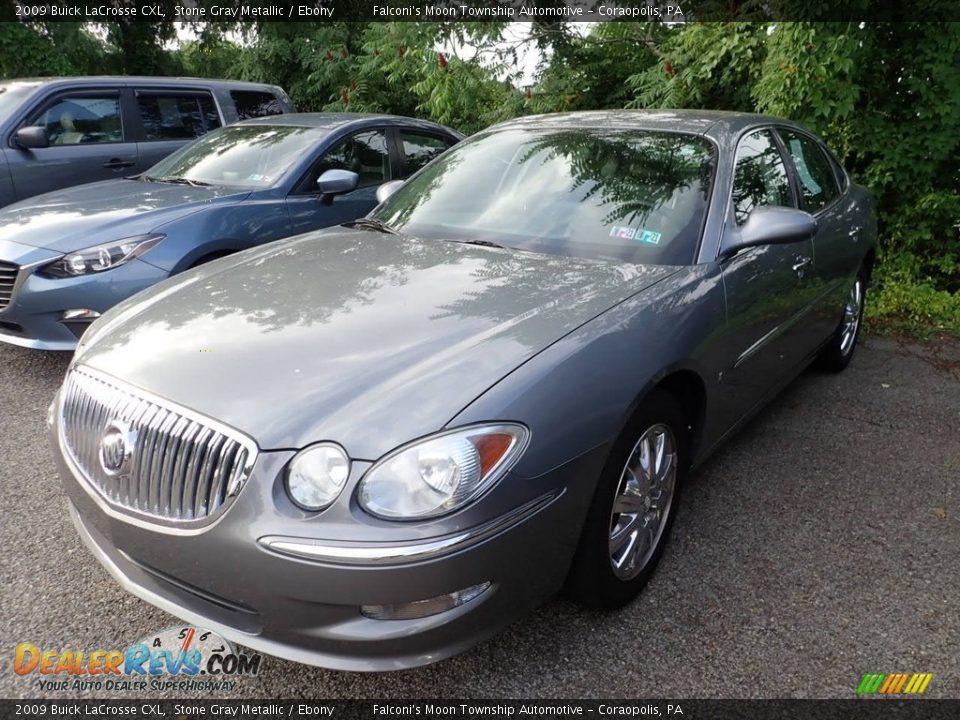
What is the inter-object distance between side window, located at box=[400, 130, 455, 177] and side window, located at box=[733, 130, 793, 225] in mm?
3038

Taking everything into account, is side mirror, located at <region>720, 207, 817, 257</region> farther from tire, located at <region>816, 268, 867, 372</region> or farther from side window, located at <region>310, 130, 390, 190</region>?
side window, located at <region>310, 130, 390, 190</region>

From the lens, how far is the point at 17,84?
658 centimetres

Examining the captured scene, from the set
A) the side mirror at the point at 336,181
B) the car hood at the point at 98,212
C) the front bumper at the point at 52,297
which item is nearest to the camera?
the front bumper at the point at 52,297

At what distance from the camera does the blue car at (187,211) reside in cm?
400

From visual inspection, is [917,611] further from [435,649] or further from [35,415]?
[35,415]

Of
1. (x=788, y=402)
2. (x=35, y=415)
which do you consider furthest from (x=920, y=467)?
(x=35, y=415)

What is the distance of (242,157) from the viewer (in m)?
5.29

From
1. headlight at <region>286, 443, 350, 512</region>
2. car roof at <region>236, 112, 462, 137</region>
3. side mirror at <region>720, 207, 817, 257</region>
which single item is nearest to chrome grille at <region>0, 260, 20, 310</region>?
car roof at <region>236, 112, 462, 137</region>

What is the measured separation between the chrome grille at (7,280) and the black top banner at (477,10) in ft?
18.9

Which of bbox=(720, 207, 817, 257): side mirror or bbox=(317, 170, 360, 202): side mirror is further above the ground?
bbox=(720, 207, 817, 257): side mirror

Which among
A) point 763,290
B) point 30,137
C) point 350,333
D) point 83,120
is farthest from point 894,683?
point 83,120

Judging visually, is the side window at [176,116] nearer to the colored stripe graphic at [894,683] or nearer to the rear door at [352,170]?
the rear door at [352,170]

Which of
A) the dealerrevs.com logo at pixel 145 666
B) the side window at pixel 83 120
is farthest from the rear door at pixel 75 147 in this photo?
the dealerrevs.com logo at pixel 145 666

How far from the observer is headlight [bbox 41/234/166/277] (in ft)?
13.2
